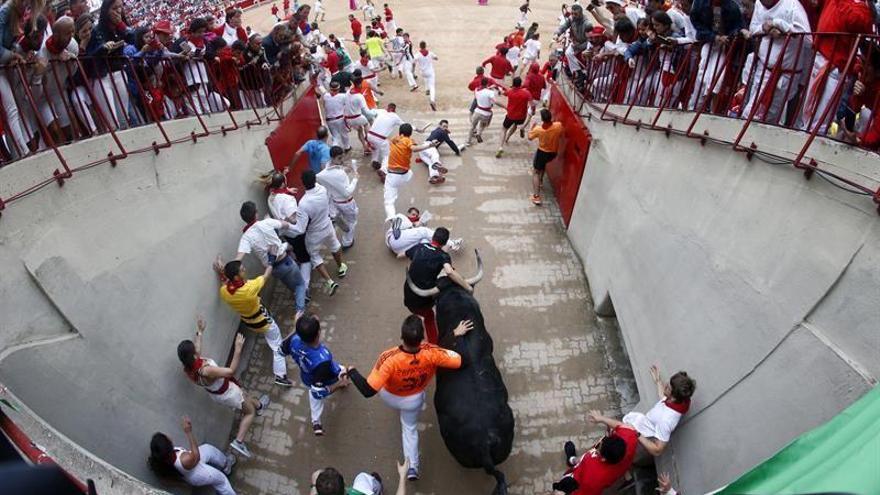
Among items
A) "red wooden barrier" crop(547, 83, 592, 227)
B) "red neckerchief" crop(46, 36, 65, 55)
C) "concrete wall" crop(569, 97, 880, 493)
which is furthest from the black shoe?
"red neckerchief" crop(46, 36, 65, 55)

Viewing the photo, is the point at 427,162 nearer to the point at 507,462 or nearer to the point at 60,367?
the point at 507,462

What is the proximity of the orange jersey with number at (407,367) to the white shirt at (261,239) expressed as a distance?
2.52m

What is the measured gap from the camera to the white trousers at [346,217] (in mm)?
8234

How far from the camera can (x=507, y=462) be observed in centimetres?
579

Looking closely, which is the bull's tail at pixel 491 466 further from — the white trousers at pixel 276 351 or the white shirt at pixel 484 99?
the white shirt at pixel 484 99

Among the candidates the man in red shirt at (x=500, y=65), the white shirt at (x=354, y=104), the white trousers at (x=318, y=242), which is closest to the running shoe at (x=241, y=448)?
the white trousers at (x=318, y=242)

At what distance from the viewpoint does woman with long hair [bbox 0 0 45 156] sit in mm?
4863

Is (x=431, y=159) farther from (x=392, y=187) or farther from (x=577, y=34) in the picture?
(x=577, y=34)

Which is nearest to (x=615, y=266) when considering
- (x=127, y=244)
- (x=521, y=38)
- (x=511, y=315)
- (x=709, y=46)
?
(x=511, y=315)

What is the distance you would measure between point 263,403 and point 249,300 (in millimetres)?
1389

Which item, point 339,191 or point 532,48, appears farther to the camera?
point 532,48

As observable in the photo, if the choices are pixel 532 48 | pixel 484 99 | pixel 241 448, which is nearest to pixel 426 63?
pixel 532 48

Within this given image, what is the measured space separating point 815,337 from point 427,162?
795cm

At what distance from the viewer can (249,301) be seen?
592cm
